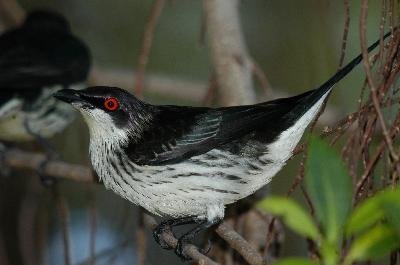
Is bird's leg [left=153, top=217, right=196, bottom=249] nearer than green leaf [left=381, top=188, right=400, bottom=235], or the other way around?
green leaf [left=381, top=188, right=400, bottom=235]

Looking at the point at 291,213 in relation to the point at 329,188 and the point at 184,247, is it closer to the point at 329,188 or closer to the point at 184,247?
the point at 329,188

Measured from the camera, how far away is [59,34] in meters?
6.88

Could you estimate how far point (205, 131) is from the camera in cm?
399

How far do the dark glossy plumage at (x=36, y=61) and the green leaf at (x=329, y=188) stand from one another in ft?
13.8

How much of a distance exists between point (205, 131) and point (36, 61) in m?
2.46

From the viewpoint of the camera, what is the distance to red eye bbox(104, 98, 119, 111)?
13.2 ft

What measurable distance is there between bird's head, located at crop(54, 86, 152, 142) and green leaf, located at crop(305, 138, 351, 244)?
2.39 meters

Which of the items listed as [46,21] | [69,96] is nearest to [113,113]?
[69,96]

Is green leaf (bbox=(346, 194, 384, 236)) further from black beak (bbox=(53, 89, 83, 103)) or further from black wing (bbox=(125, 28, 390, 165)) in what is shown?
black beak (bbox=(53, 89, 83, 103))

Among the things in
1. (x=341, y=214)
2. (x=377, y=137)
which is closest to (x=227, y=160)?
(x=377, y=137)

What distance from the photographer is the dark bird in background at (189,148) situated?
3855 millimetres

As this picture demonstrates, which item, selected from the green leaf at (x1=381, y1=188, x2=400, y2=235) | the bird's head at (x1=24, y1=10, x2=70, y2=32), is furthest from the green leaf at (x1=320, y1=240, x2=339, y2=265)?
the bird's head at (x1=24, y1=10, x2=70, y2=32)

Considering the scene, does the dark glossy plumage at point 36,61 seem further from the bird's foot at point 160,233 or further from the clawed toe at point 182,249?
the clawed toe at point 182,249

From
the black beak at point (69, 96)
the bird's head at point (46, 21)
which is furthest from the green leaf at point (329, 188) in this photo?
the bird's head at point (46, 21)
